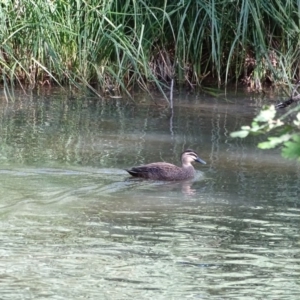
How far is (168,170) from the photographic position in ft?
26.8

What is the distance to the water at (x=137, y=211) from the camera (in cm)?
496

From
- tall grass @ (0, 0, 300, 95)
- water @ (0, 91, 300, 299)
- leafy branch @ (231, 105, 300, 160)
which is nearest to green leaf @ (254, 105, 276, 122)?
leafy branch @ (231, 105, 300, 160)

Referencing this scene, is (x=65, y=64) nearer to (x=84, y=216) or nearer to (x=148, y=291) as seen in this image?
(x=84, y=216)

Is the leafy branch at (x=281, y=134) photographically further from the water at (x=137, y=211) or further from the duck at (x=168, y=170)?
the duck at (x=168, y=170)

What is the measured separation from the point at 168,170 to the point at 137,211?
1.46 metres

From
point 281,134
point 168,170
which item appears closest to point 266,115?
point 281,134

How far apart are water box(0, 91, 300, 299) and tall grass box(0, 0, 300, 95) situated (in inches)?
34.7

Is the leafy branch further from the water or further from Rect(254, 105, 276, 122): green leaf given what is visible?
the water

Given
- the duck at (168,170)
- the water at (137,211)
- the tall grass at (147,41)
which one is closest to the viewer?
the water at (137,211)

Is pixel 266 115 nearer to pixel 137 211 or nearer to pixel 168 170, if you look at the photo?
pixel 137 211

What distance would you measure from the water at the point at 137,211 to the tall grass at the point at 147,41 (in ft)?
2.89

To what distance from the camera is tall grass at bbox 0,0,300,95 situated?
38.1 ft

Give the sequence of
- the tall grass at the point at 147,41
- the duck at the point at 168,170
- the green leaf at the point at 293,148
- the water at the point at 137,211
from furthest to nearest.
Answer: the tall grass at the point at 147,41
the duck at the point at 168,170
the water at the point at 137,211
the green leaf at the point at 293,148

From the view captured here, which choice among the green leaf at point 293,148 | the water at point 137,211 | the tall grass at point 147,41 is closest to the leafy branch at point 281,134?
the green leaf at point 293,148
